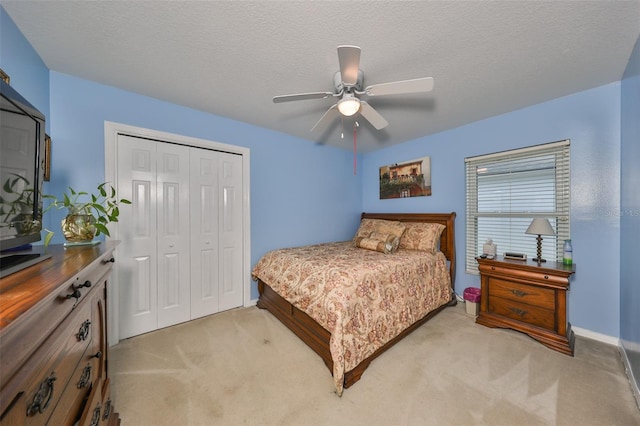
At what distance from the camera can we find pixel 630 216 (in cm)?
186

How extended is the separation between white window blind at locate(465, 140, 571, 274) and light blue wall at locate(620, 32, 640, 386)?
0.40 metres

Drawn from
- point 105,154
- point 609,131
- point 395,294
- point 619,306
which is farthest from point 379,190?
point 105,154

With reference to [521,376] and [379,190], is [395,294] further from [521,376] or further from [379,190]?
[379,190]

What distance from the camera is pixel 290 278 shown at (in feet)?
7.75

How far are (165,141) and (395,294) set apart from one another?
2857 millimetres

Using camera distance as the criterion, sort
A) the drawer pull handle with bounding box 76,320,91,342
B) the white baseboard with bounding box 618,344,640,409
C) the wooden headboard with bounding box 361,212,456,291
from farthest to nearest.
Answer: the wooden headboard with bounding box 361,212,456,291
the white baseboard with bounding box 618,344,640,409
the drawer pull handle with bounding box 76,320,91,342

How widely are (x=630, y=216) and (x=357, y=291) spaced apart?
7.43 ft

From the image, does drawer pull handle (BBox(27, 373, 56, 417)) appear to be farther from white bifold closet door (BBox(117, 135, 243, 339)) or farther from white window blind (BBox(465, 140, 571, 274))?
white window blind (BBox(465, 140, 571, 274))

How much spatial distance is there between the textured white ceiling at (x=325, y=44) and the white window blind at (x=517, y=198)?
25.9 inches

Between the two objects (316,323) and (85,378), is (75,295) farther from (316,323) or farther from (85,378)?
(316,323)

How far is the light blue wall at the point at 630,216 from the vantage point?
1.67 metres

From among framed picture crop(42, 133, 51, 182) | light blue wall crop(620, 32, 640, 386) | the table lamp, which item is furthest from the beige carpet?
framed picture crop(42, 133, 51, 182)

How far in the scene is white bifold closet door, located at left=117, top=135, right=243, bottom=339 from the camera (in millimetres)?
Result: 2350

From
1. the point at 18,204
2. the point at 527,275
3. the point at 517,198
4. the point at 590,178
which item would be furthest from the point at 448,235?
the point at 18,204
